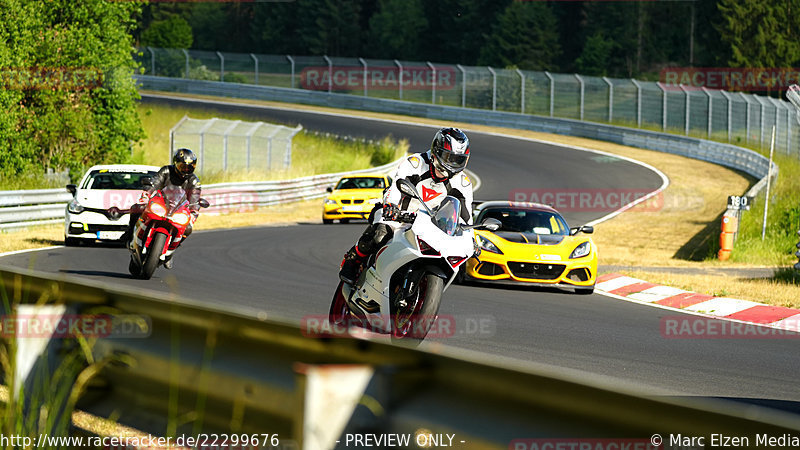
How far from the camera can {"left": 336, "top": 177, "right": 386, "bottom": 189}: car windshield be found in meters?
29.7

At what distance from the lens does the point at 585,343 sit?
10.4 m

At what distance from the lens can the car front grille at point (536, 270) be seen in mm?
15188

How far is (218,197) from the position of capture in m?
30.7

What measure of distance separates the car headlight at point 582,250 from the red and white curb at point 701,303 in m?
0.72

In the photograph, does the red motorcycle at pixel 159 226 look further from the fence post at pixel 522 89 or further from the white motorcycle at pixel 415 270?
the fence post at pixel 522 89

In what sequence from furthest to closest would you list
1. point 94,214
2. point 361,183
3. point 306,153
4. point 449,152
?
point 306,153, point 361,183, point 94,214, point 449,152

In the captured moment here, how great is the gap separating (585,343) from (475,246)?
7.40ft

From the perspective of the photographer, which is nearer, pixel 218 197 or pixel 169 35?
pixel 218 197

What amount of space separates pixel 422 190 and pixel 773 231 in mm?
16637

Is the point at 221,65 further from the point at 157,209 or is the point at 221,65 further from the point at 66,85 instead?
the point at 157,209

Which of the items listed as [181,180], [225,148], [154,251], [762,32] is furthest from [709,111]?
[762,32]

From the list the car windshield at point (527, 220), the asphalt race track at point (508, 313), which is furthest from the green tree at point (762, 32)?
the car windshield at point (527, 220)

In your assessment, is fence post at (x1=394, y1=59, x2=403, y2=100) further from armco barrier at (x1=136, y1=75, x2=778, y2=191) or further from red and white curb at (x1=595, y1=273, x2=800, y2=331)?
red and white curb at (x1=595, y1=273, x2=800, y2=331)

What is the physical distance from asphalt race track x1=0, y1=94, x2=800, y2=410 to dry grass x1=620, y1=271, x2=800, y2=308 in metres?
1.88
